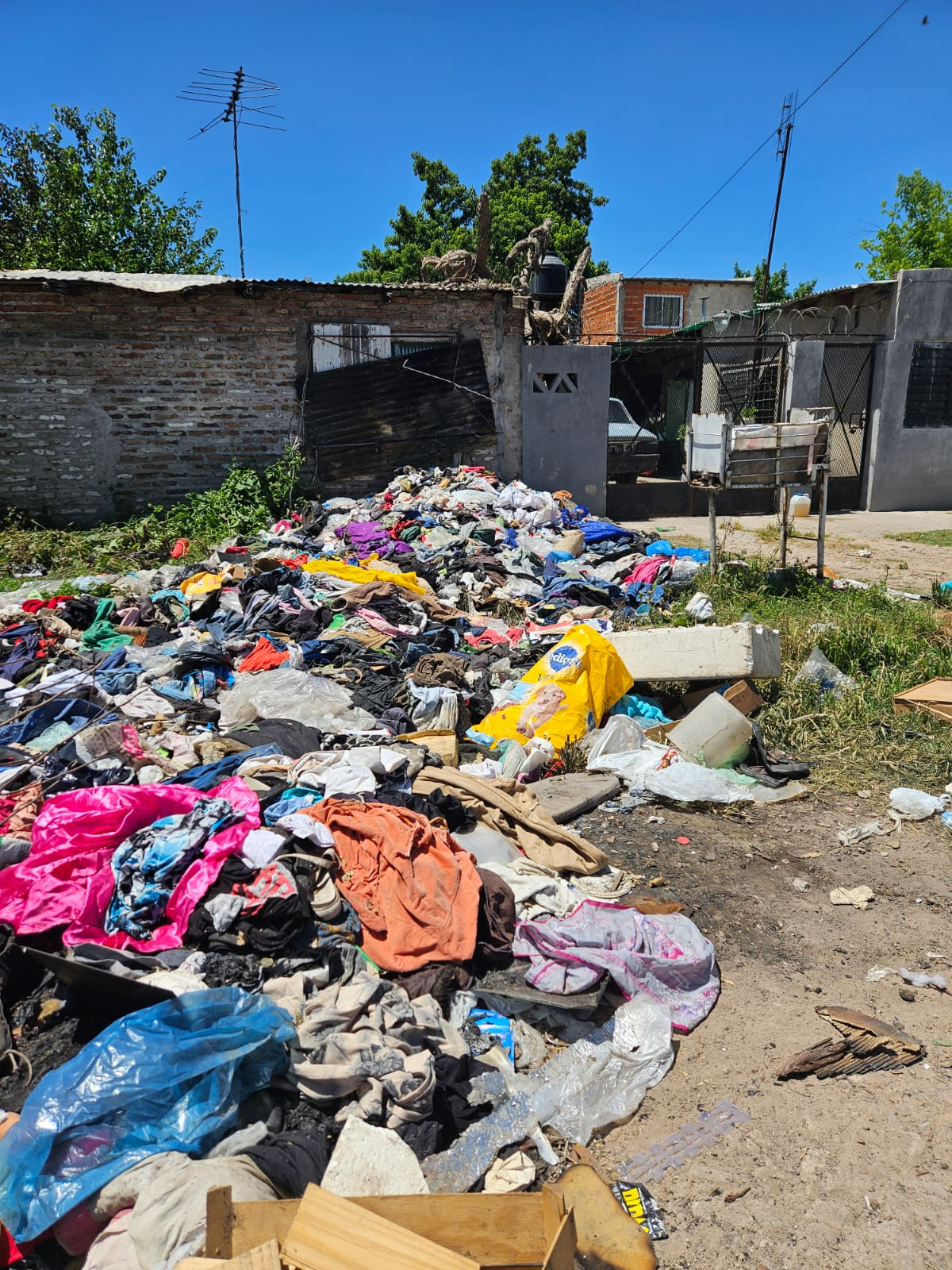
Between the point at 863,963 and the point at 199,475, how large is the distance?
Result: 9.64 m

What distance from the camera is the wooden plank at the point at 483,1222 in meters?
1.75

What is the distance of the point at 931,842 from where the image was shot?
12.6 ft

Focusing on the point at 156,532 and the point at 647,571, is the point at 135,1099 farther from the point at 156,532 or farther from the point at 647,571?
the point at 156,532

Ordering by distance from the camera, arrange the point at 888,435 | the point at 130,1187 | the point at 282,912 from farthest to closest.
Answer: the point at 888,435 < the point at 282,912 < the point at 130,1187

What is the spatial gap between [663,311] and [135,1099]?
2714cm

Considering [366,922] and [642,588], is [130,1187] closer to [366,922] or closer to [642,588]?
[366,922]

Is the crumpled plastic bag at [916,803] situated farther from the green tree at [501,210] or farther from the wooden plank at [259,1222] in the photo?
the green tree at [501,210]

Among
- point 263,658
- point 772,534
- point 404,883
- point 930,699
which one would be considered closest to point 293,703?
point 263,658

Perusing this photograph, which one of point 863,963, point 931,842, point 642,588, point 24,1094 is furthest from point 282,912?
point 642,588

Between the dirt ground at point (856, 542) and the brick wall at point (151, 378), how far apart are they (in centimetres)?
436

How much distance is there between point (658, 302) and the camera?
25422mm

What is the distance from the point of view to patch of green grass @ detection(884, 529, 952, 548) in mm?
10349

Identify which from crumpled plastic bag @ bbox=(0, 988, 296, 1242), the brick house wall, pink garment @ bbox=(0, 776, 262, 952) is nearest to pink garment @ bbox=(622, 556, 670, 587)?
pink garment @ bbox=(0, 776, 262, 952)

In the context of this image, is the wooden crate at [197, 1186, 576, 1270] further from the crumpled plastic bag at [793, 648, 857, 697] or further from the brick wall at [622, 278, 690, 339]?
the brick wall at [622, 278, 690, 339]
